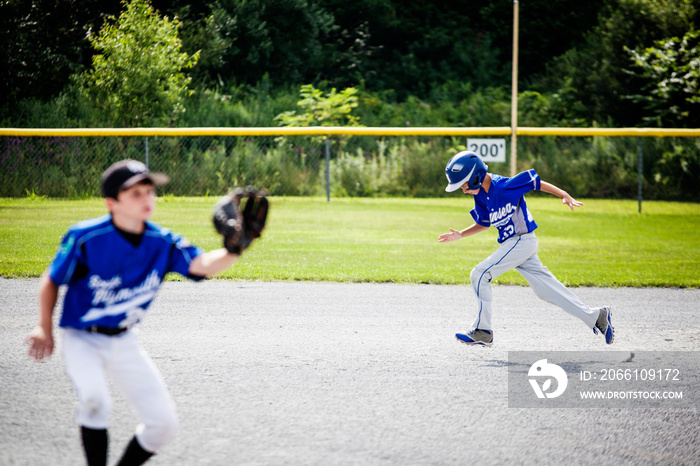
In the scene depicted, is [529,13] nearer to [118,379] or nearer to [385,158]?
[385,158]

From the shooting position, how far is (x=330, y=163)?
2002 cm

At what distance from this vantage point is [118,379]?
3203mm

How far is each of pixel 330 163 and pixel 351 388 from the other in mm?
15513

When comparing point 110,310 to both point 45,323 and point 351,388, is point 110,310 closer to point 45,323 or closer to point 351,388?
point 45,323

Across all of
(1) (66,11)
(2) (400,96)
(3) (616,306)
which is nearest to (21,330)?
(3) (616,306)

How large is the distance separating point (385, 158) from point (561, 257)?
398 inches

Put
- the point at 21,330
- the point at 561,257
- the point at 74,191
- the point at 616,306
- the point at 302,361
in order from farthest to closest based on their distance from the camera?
the point at 74,191
the point at 561,257
the point at 616,306
the point at 21,330
the point at 302,361

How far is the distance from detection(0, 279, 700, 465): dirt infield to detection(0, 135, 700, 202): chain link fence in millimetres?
→ 11117

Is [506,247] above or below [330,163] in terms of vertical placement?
above

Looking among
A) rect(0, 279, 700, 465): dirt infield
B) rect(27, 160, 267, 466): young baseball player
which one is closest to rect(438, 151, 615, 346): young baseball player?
rect(0, 279, 700, 465): dirt infield

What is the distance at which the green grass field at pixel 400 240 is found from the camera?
979 centimetres

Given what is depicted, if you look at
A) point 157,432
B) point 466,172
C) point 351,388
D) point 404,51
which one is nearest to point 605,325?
point 466,172

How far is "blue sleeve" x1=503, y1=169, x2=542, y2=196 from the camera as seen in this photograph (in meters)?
5.95

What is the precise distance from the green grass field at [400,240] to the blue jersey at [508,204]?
257cm
